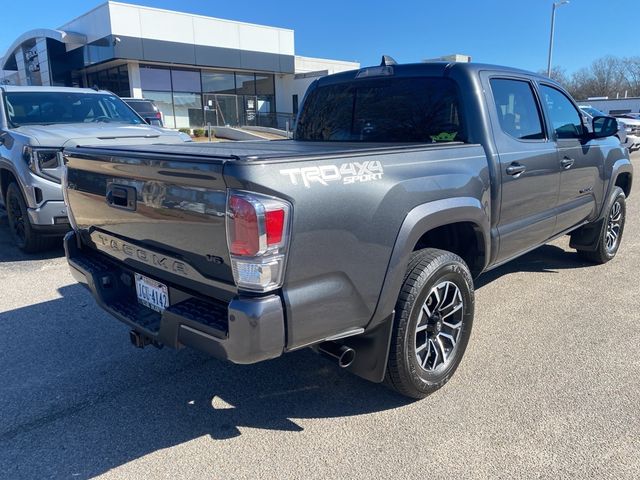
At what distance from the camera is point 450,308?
3156mm

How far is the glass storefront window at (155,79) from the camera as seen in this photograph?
83.1ft

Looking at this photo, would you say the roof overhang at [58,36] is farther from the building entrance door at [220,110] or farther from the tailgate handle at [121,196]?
the tailgate handle at [121,196]

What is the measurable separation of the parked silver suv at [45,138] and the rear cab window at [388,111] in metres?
2.60

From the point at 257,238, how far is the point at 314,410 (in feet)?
4.46

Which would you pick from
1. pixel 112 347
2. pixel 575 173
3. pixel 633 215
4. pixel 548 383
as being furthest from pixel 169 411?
pixel 633 215

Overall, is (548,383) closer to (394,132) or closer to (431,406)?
(431,406)

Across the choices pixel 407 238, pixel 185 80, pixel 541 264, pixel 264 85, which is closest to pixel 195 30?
pixel 185 80

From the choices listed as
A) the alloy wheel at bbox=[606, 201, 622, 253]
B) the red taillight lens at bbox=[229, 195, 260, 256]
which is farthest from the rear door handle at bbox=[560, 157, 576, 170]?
the red taillight lens at bbox=[229, 195, 260, 256]

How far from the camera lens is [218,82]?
2819 centimetres

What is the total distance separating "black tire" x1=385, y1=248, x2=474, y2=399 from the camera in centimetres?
274

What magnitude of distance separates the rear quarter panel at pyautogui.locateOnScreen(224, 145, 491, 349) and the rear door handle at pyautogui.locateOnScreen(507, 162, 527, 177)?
998 millimetres

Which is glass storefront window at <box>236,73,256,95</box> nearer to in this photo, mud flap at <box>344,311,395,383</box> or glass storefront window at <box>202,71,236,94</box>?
glass storefront window at <box>202,71,236,94</box>

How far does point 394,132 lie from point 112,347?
2.64 m

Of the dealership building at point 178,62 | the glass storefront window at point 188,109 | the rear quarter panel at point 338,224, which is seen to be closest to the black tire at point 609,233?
the rear quarter panel at point 338,224
